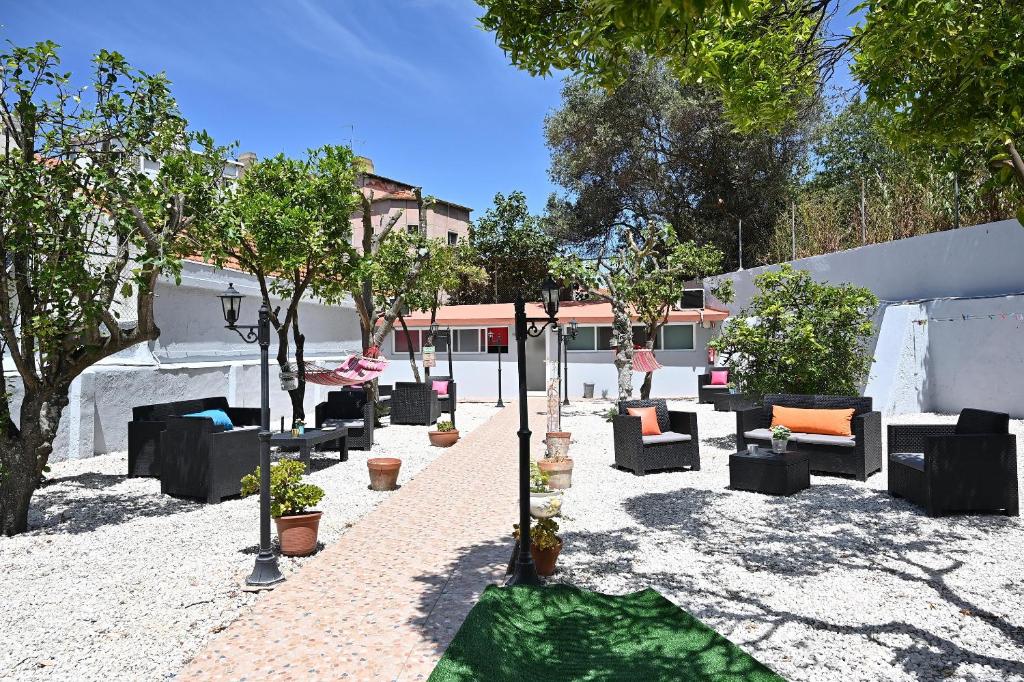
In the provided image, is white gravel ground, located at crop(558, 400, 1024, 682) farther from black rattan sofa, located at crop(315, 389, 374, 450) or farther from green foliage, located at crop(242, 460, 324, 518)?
black rattan sofa, located at crop(315, 389, 374, 450)

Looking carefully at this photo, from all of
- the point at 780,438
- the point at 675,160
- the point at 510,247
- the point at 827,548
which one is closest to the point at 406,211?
the point at 510,247

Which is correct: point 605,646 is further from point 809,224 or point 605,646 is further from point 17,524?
point 809,224

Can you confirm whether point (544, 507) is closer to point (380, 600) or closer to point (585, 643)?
point (380, 600)

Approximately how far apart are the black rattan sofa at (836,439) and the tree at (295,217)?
6.93 meters

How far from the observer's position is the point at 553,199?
109 ft

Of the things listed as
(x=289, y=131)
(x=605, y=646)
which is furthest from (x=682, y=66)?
(x=289, y=131)

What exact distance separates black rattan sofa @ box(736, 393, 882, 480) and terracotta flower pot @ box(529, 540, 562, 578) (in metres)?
4.92

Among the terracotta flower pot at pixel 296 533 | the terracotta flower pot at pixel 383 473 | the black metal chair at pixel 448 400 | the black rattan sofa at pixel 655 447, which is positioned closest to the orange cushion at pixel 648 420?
the black rattan sofa at pixel 655 447

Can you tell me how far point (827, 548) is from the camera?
5898 mm

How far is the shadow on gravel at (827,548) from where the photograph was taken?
13.5 feet

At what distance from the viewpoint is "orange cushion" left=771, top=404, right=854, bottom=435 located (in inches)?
354

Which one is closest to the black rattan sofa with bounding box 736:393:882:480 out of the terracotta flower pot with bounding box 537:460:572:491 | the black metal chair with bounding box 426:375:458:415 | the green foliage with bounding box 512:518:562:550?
the terracotta flower pot with bounding box 537:460:572:491

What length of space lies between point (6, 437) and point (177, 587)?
10.3 ft

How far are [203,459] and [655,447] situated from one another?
5.95 meters
